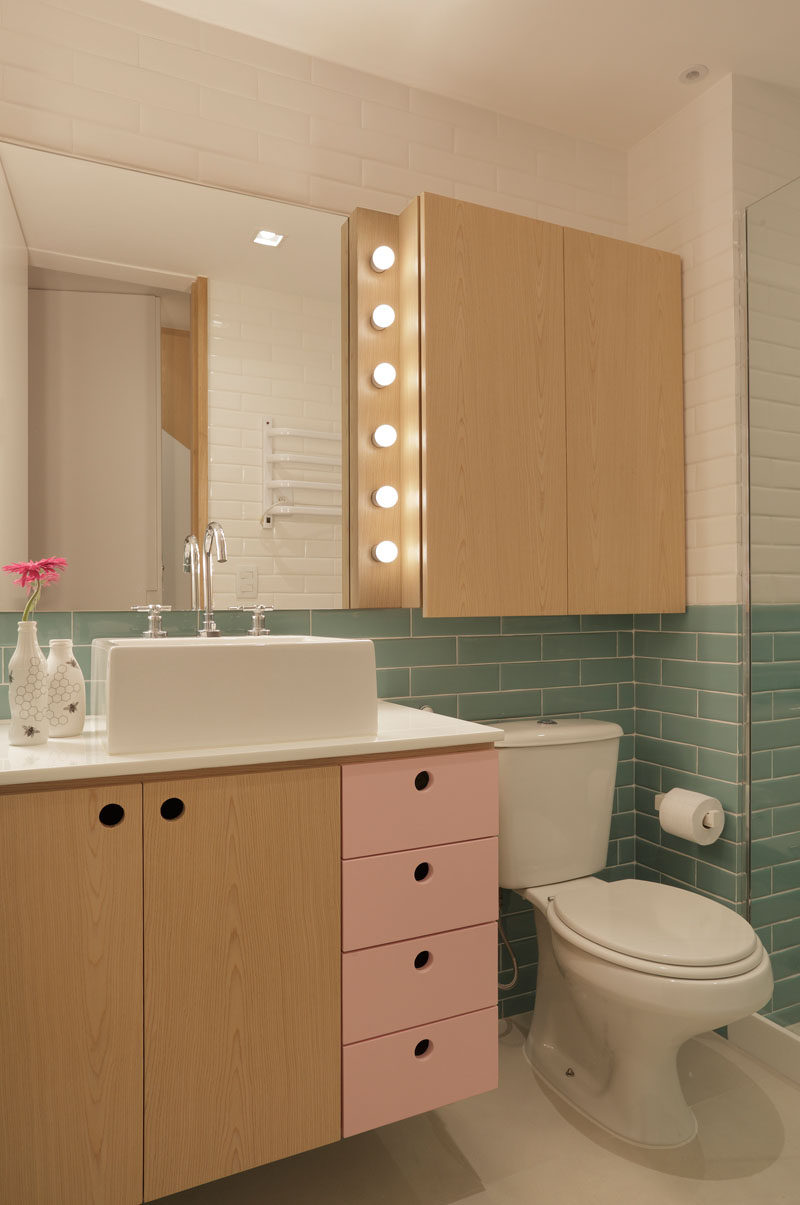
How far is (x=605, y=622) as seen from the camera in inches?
93.3

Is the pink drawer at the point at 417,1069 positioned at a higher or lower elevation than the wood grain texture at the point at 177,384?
lower

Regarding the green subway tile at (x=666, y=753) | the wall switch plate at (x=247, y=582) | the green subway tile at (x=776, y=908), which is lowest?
the green subway tile at (x=776, y=908)

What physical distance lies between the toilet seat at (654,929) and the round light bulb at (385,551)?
2.96ft

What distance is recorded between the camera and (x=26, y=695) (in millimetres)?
1361

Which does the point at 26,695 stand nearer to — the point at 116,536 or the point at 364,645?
the point at 116,536

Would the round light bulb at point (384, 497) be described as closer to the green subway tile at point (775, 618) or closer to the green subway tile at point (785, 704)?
the green subway tile at point (775, 618)

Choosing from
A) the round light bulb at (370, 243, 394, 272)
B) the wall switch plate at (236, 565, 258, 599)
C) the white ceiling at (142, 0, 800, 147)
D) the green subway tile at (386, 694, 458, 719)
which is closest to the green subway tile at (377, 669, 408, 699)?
the green subway tile at (386, 694, 458, 719)

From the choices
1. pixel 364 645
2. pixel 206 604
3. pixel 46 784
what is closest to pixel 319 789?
pixel 364 645

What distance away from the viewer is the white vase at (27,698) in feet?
4.46

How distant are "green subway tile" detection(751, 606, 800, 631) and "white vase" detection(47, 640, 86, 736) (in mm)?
1616

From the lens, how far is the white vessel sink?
4.23 ft

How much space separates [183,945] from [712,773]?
147 cm

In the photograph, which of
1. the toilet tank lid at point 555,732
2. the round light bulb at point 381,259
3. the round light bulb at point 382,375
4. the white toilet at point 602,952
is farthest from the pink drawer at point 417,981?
the round light bulb at point 381,259

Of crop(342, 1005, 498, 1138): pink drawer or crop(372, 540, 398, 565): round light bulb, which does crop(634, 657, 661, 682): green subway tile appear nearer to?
crop(372, 540, 398, 565): round light bulb
